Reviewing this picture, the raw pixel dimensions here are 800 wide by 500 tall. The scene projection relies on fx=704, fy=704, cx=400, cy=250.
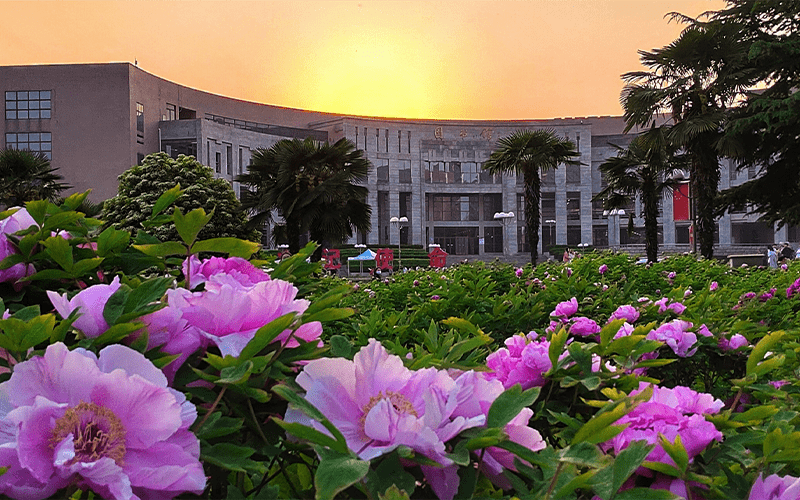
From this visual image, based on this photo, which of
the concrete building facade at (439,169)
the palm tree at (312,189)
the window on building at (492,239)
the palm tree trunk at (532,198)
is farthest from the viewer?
the window on building at (492,239)

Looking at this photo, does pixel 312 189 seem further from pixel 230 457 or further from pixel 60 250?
pixel 230 457

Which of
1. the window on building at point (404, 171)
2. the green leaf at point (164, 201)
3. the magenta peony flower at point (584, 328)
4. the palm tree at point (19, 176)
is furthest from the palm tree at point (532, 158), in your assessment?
the window on building at point (404, 171)

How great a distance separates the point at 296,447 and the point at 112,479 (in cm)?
23

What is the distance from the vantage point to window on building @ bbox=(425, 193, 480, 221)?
75188 mm

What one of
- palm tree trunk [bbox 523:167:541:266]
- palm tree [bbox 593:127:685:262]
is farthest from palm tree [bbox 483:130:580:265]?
palm tree [bbox 593:127:685:262]

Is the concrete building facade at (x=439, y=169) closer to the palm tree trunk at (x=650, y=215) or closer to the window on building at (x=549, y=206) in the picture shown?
the window on building at (x=549, y=206)

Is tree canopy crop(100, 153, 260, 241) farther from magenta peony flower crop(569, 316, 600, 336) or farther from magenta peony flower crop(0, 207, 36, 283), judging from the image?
magenta peony flower crop(0, 207, 36, 283)

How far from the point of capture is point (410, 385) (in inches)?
34.9

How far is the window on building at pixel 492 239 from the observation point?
7650 centimetres

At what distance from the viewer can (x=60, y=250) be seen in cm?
127

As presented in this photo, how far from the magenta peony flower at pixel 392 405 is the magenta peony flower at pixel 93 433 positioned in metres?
0.15

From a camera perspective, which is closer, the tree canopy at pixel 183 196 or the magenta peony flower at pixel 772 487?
the magenta peony flower at pixel 772 487

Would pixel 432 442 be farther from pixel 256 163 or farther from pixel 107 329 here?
pixel 256 163

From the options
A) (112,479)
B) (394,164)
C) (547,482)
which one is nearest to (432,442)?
(547,482)
